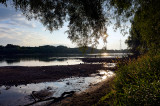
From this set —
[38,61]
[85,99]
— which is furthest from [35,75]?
[38,61]

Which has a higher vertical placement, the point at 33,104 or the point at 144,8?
the point at 144,8

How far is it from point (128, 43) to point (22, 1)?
4169cm

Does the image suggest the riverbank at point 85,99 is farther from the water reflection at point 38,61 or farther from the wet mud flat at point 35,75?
the water reflection at point 38,61

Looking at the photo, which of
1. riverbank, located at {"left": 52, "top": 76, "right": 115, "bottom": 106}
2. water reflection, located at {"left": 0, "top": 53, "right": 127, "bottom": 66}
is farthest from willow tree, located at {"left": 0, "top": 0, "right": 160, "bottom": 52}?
water reflection, located at {"left": 0, "top": 53, "right": 127, "bottom": 66}

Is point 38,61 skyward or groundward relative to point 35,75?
groundward

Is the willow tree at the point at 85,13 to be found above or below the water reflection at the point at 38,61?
above

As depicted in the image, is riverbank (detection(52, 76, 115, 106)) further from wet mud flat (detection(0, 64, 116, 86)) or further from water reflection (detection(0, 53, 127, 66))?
water reflection (detection(0, 53, 127, 66))

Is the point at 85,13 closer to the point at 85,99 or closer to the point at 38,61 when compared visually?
the point at 85,99

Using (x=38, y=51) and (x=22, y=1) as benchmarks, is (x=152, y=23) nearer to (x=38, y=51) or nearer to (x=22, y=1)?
(x=22, y=1)

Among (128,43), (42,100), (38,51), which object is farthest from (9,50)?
(42,100)

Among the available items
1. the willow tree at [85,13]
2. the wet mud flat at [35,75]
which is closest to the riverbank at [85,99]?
the willow tree at [85,13]

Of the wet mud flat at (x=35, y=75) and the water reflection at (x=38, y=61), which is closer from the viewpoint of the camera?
the wet mud flat at (x=35, y=75)

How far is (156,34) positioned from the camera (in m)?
6.53

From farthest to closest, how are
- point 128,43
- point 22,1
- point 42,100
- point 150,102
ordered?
point 128,43 < point 42,100 < point 22,1 < point 150,102
